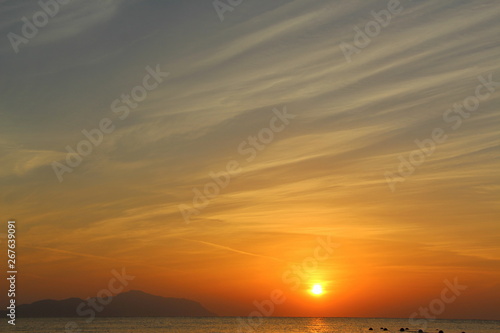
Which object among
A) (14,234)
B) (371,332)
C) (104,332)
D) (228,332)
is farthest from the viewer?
(371,332)

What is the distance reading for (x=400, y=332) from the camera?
147500mm

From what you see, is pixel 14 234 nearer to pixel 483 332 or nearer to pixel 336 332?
pixel 336 332

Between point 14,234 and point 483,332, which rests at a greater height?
point 483,332

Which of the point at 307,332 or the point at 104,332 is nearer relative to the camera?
the point at 104,332

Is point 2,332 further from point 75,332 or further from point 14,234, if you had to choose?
point 14,234

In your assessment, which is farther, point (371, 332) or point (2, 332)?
point (371, 332)

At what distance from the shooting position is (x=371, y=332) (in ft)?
506

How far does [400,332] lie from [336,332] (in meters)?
19.4

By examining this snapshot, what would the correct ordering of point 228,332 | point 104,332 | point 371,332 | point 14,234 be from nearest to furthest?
point 14,234, point 104,332, point 228,332, point 371,332

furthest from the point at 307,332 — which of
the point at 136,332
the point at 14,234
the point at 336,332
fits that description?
the point at 14,234

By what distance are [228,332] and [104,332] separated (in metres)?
33.7

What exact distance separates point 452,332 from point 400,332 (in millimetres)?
15325

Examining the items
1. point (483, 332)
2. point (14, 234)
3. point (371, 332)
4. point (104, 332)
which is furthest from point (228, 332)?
point (14, 234)

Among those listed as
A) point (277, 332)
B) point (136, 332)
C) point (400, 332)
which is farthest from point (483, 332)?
point (136, 332)
